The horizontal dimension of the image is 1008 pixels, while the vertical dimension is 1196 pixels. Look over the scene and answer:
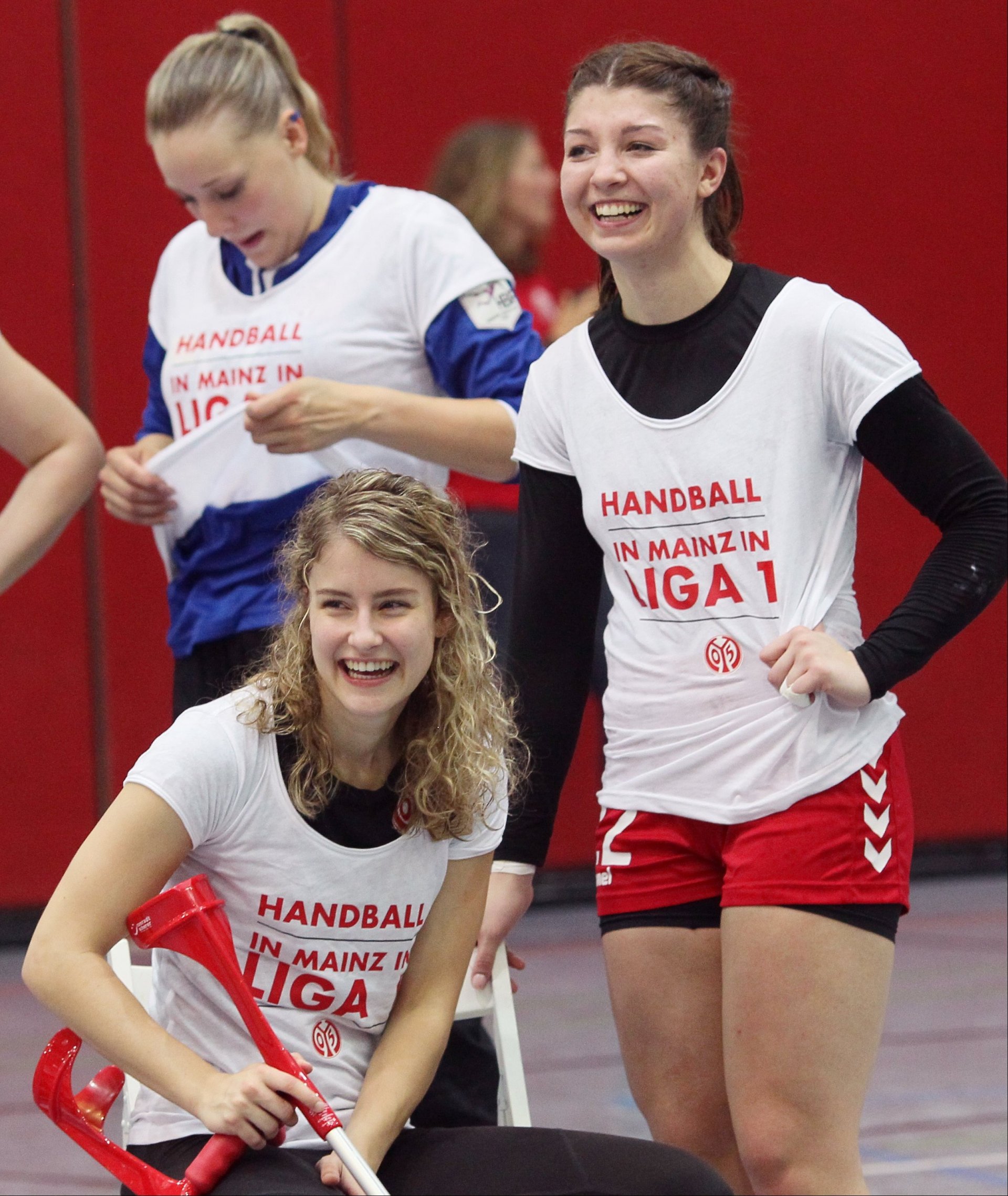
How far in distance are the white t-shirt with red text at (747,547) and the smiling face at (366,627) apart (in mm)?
229

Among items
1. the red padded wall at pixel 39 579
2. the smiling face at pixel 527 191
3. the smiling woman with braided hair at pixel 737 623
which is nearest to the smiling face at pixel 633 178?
the smiling woman with braided hair at pixel 737 623

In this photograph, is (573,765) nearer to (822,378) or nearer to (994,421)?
(994,421)

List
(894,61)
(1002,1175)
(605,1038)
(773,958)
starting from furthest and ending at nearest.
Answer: (894,61), (605,1038), (1002,1175), (773,958)

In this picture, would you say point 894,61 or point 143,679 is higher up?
point 894,61

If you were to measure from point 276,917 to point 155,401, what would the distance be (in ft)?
3.57

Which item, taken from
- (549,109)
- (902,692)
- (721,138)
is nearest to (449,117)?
(549,109)

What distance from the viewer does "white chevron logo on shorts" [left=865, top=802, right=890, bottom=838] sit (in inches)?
68.7

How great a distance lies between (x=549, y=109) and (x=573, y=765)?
6.35 ft

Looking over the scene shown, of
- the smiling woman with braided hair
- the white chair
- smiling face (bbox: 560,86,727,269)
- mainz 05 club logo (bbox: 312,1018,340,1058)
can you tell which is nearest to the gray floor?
the white chair

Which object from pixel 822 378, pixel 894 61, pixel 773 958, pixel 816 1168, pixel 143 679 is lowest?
pixel 143 679

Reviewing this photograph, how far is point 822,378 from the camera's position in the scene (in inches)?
68.1

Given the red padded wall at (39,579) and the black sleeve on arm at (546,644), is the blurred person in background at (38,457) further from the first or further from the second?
the red padded wall at (39,579)

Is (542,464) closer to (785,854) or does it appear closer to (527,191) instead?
(785,854)

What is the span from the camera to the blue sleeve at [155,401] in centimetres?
255
